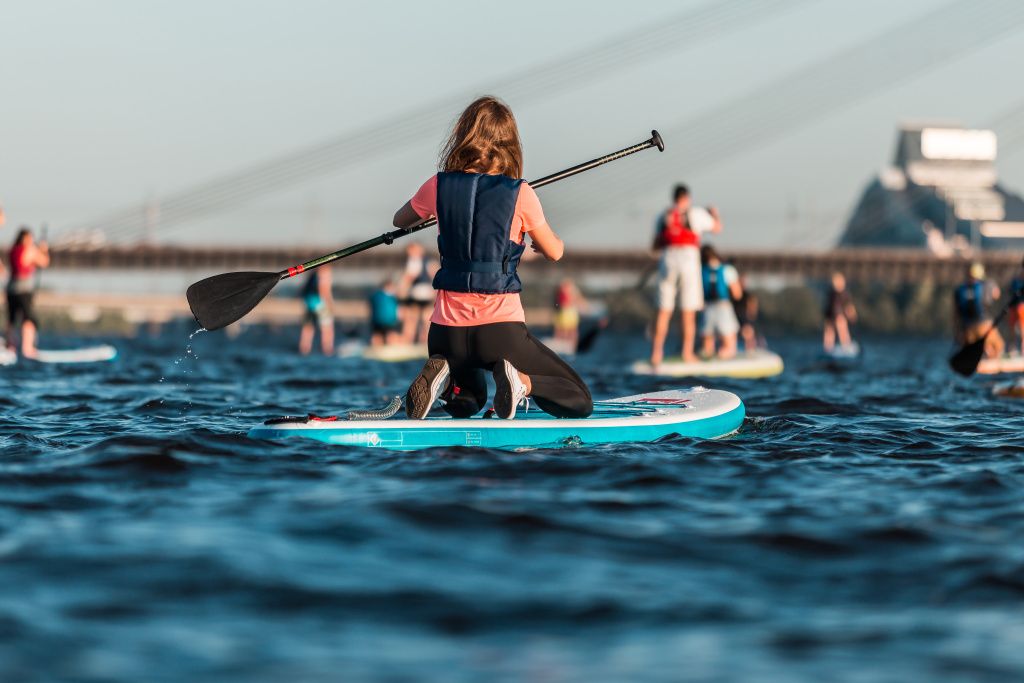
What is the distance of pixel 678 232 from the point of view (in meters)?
13.8

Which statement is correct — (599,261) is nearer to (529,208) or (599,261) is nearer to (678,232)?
(678,232)

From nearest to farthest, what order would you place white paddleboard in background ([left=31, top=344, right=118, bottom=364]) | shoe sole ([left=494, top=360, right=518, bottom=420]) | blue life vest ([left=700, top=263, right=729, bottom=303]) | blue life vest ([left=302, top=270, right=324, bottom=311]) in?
shoe sole ([left=494, top=360, right=518, bottom=420]) → white paddleboard in background ([left=31, top=344, right=118, bottom=364]) → blue life vest ([left=700, top=263, right=729, bottom=303]) → blue life vest ([left=302, top=270, right=324, bottom=311])

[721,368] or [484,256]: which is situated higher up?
[484,256]

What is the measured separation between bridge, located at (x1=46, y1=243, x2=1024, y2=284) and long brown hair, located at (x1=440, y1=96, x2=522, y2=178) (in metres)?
48.8

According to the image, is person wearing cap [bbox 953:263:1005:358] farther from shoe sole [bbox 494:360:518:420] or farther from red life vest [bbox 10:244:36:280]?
shoe sole [bbox 494:360:518:420]

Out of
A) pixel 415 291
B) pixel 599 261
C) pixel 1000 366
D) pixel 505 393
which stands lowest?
pixel 1000 366

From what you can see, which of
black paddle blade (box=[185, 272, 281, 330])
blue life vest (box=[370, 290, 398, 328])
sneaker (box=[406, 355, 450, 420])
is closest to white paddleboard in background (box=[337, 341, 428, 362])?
blue life vest (box=[370, 290, 398, 328])

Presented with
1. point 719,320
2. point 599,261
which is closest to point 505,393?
point 719,320

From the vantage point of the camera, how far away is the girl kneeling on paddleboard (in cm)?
614

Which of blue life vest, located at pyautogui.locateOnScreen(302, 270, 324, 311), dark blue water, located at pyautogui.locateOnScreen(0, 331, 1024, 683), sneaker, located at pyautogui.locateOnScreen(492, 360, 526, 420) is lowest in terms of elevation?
dark blue water, located at pyautogui.locateOnScreen(0, 331, 1024, 683)

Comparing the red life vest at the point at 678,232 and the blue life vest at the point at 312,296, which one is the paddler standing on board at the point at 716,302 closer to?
the red life vest at the point at 678,232

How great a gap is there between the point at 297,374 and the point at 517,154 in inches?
356

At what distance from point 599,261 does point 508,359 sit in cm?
6034

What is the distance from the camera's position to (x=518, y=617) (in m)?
3.32
